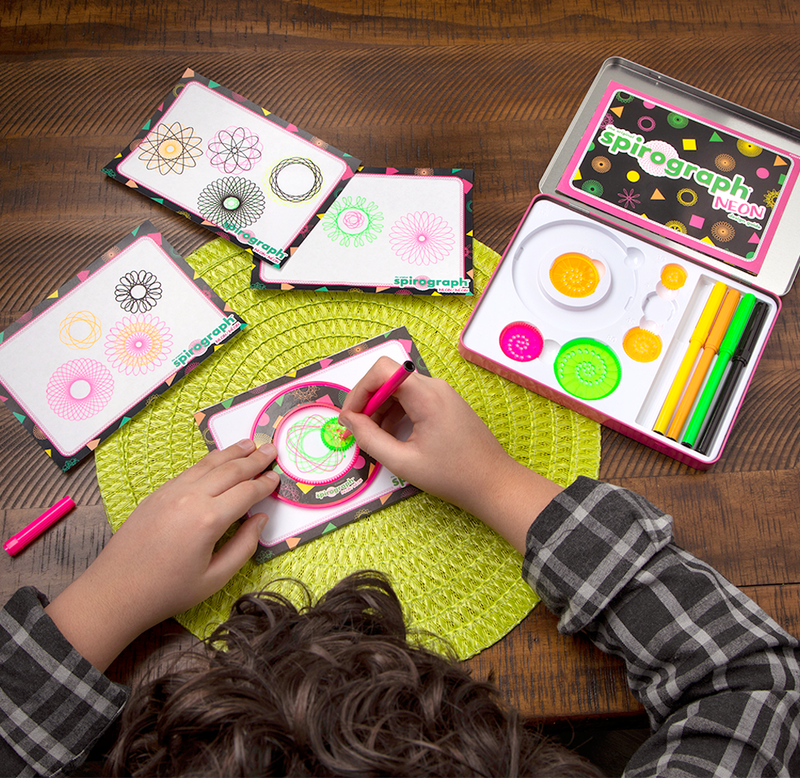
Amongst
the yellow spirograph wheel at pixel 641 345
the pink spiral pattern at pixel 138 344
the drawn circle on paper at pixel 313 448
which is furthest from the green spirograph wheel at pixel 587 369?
the pink spiral pattern at pixel 138 344

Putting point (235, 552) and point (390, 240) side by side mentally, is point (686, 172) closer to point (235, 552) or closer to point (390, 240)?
point (390, 240)

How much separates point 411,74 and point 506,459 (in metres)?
0.50

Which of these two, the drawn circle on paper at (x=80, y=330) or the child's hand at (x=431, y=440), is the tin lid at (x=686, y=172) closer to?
the child's hand at (x=431, y=440)

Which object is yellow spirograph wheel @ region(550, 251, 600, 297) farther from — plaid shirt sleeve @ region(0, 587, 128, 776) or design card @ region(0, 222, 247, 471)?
plaid shirt sleeve @ region(0, 587, 128, 776)

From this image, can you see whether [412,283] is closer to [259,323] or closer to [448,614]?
[259,323]

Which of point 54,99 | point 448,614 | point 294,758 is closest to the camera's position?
Answer: point 294,758

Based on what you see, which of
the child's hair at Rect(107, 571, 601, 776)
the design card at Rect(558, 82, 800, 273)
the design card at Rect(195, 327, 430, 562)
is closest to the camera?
the child's hair at Rect(107, 571, 601, 776)

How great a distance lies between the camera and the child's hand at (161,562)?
0.54m

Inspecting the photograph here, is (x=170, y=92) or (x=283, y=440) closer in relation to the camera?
(x=283, y=440)

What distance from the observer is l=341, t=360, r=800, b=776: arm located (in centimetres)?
51

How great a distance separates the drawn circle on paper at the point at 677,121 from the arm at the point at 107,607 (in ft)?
2.11

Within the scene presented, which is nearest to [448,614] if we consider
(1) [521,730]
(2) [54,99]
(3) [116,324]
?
(1) [521,730]

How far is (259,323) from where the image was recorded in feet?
2.19

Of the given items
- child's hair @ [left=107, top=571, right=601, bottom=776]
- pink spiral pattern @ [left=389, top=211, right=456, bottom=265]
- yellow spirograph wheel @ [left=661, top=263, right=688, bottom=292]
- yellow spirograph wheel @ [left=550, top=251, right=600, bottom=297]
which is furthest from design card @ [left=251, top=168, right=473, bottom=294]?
child's hair @ [left=107, top=571, right=601, bottom=776]
